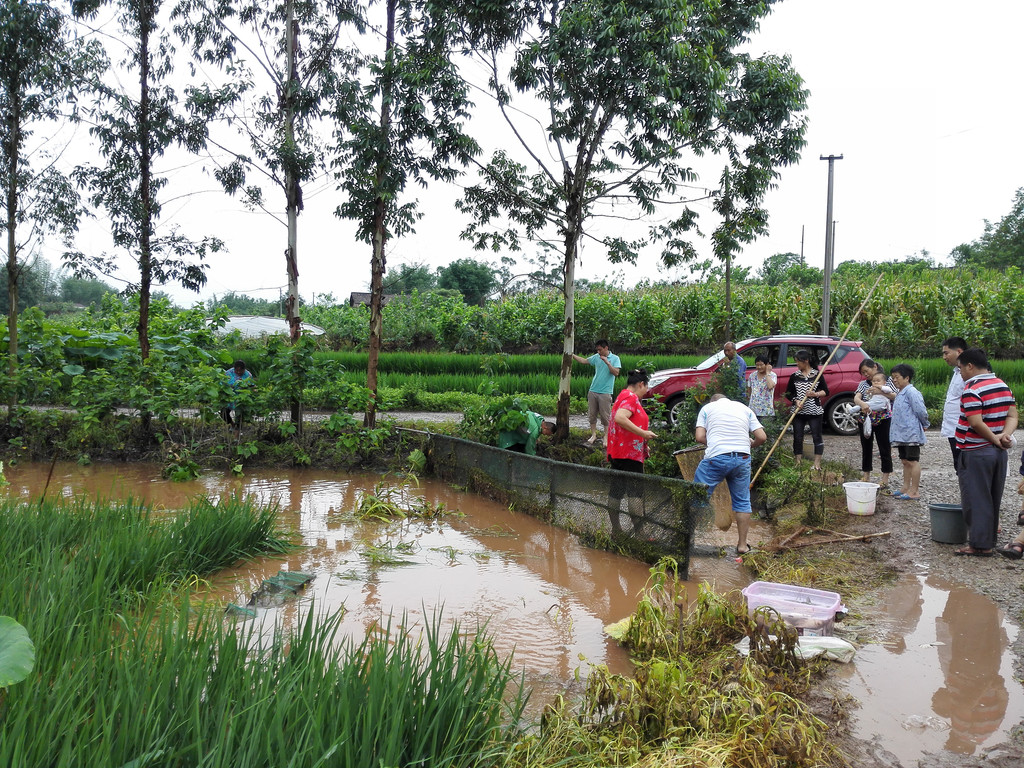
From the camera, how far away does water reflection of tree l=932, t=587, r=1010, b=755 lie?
396 centimetres

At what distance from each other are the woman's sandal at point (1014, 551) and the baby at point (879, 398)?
2.87m

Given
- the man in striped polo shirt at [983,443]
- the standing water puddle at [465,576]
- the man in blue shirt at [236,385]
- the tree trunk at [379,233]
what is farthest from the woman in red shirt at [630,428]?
the man in blue shirt at [236,385]

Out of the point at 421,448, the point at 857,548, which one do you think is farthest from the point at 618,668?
the point at 421,448

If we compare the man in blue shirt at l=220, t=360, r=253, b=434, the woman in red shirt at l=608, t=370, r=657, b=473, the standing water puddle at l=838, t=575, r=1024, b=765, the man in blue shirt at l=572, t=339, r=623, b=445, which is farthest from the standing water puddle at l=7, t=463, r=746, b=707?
the man in blue shirt at l=572, t=339, r=623, b=445

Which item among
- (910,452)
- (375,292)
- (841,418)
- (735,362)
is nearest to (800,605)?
(910,452)

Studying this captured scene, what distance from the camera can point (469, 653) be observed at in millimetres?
3510

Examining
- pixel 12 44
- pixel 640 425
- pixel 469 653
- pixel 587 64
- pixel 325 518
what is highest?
pixel 12 44

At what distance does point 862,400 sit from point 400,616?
257 inches

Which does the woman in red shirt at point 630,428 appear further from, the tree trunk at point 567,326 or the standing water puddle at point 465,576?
the tree trunk at point 567,326

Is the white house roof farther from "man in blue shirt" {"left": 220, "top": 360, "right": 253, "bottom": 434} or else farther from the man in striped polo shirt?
the man in striped polo shirt

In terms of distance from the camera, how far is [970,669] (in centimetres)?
469

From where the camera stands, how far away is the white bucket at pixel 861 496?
8.07 m

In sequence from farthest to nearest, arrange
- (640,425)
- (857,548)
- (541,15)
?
(541,15), (640,425), (857,548)

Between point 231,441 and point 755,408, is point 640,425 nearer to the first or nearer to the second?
point 755,408
